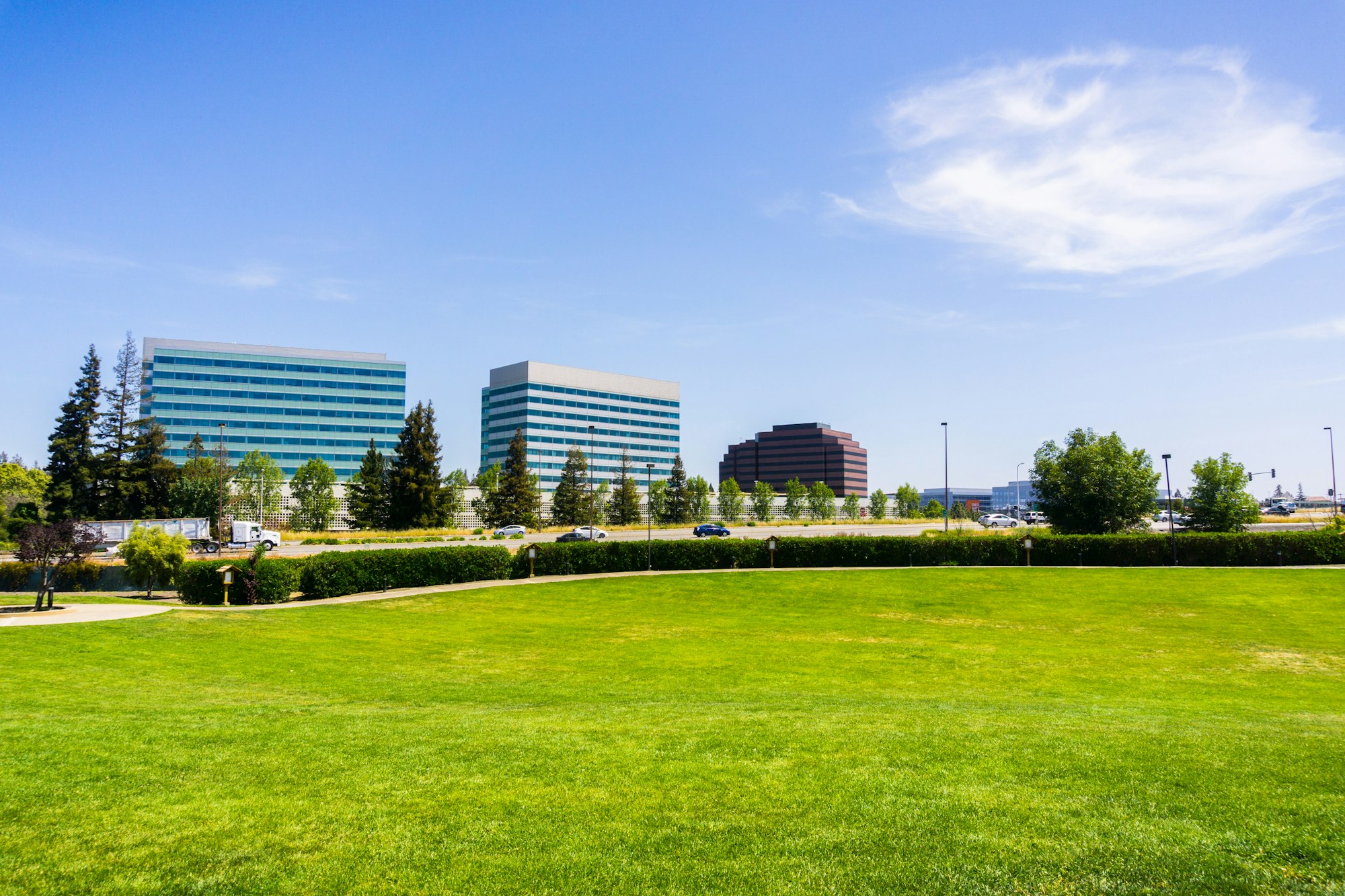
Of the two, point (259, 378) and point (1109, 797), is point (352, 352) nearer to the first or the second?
point (259, 378)

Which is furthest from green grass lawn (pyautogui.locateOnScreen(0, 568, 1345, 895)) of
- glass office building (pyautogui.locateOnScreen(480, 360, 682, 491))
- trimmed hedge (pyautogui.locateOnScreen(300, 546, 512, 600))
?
glass office building (pyautogui.locateOnScreen(480, 360, 682, 491))

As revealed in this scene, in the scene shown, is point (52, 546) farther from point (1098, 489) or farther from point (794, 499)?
point (794, 499)

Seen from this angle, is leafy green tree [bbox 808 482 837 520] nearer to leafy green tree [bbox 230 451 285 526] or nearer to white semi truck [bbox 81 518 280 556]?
leafy green tree [bbox 230 451 285 526]

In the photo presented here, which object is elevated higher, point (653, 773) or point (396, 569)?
point (396, 569)

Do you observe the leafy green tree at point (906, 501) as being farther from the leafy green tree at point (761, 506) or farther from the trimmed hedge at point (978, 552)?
the trimmed hedge at point (978, 552)

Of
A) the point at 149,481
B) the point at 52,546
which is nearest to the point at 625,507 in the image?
the point at 149,481

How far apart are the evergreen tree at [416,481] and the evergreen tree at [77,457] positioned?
25.4 metres

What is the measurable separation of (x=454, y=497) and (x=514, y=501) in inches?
244

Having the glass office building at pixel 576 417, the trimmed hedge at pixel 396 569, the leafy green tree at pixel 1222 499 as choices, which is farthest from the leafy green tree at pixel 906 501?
the trimmed hedge at pixel 396 569

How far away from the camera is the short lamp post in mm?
29781

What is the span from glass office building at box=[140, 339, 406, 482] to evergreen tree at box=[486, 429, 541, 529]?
5416 cm

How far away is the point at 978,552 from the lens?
42.2 m

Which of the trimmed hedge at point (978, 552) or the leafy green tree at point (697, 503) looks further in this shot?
the leafy green tree at point (697, 503)

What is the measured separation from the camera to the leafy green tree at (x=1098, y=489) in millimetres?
50938
